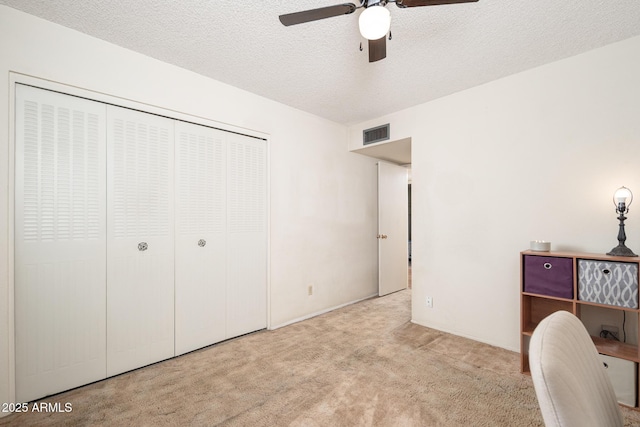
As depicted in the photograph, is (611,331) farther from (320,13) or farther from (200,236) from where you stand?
(200,236)

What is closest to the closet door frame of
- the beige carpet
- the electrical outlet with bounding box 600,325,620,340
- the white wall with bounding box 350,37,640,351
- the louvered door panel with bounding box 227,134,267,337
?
the beige carpet

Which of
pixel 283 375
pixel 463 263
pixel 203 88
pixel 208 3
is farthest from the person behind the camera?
pixel 463 263

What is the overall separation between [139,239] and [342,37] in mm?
2296

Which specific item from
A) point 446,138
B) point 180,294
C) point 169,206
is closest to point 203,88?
point 169,206

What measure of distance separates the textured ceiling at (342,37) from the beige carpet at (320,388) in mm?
2618

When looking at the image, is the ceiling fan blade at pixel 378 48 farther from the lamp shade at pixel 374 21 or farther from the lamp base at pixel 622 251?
the lamp base at pixel 622 251

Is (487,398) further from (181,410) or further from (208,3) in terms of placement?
(208,3)

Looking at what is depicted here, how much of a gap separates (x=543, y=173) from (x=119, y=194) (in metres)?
3.64

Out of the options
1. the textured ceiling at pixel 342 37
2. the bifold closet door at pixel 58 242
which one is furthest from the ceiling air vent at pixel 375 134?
the bifold closet door at pixel 58 242

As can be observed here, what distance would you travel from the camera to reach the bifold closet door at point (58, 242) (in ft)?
6.21

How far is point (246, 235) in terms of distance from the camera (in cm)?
305

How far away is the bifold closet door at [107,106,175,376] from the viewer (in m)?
2.23

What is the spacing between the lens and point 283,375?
2242mm

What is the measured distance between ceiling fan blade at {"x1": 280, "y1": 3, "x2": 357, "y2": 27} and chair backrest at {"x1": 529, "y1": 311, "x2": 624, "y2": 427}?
65.2 inches
